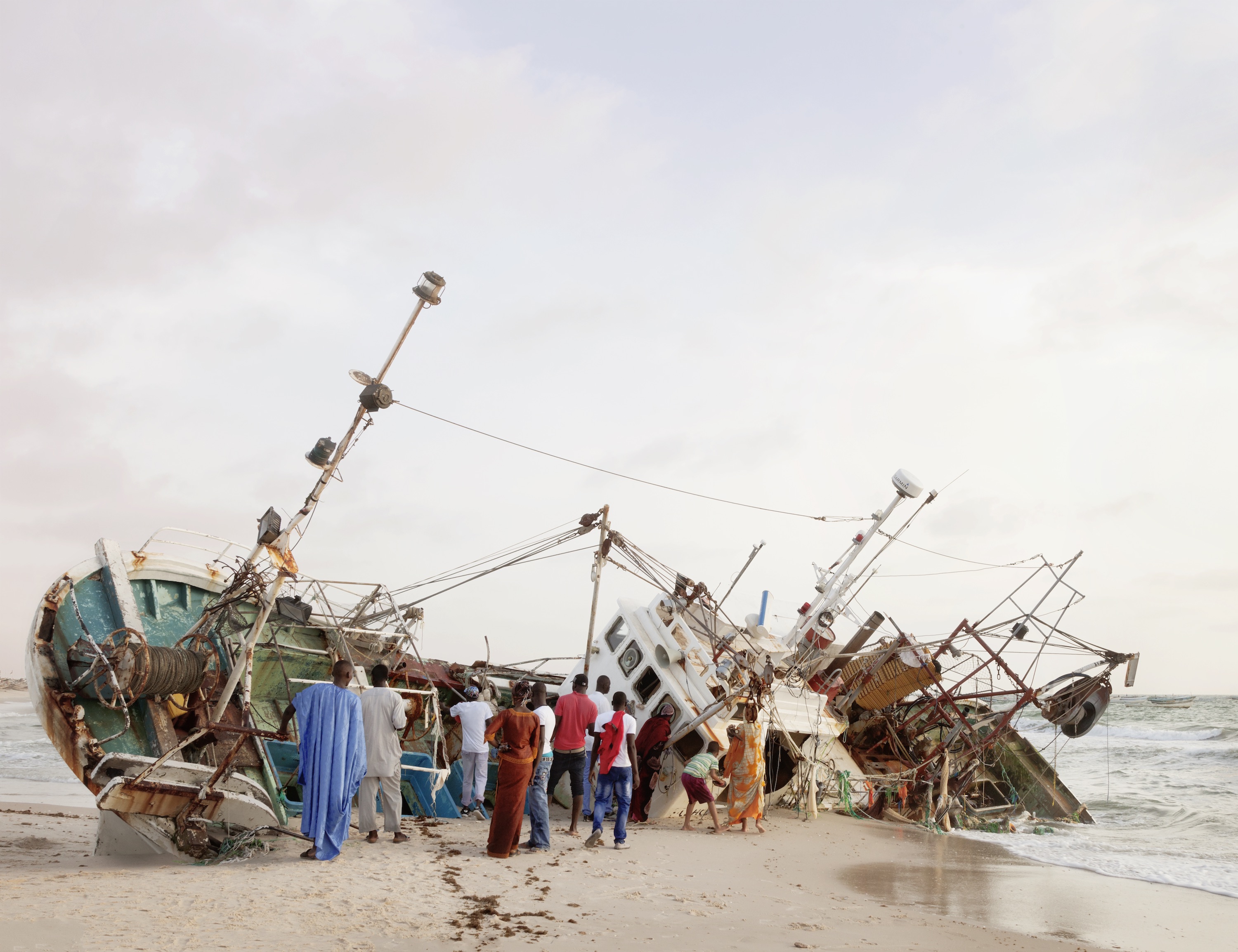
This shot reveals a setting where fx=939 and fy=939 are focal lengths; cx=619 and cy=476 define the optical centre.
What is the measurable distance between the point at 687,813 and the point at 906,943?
5.15 meters

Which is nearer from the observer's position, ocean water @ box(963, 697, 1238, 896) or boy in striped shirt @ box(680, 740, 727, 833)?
boy in striped shirt @ box(680, 740, 727, 833)

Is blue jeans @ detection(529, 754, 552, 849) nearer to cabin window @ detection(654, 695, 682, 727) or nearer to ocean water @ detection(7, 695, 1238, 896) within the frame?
cabin window @ detection(654, 695, 682, 727)

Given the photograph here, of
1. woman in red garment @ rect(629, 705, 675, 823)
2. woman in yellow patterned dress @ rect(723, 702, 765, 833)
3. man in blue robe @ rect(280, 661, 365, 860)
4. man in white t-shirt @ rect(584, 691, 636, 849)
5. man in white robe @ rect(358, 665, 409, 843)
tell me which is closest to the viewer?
man in blue robe @ rect(280, 661, 365, 860)

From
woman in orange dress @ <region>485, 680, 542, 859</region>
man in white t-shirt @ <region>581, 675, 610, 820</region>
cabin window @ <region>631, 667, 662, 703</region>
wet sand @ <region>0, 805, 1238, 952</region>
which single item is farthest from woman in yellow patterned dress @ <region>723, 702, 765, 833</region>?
woman in orange dress @ <region>485, 680, 542, 859</region>

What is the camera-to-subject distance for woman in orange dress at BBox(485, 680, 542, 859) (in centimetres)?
827

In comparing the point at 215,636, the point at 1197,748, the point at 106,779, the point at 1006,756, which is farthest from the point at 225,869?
the point at 1197,748

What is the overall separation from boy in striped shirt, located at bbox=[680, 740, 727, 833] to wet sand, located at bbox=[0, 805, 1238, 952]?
1.34ft

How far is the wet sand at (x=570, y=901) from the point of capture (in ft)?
18.4

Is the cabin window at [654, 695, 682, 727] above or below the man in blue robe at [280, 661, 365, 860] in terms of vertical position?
above

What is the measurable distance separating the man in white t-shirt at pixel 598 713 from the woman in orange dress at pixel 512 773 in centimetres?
209

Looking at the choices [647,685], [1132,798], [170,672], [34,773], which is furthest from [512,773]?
[1132,798]

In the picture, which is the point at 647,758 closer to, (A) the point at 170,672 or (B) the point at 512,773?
(B) the point at 512,773

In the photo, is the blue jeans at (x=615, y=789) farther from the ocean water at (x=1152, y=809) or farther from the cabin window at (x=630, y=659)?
the ocean water at (x=1152, y=809)

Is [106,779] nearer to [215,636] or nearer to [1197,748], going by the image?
[215,636]
